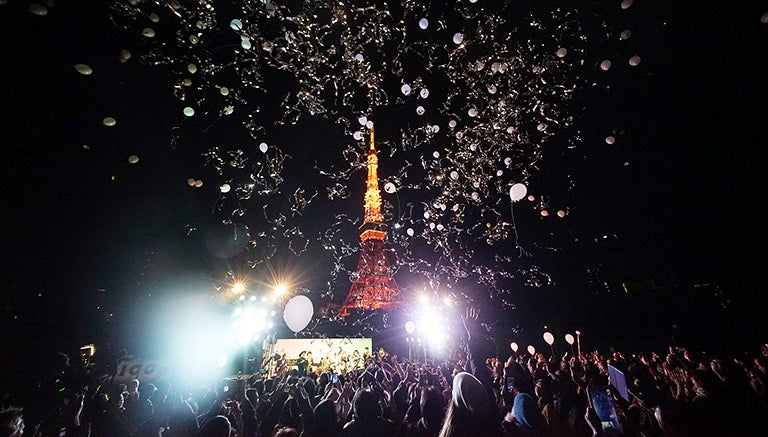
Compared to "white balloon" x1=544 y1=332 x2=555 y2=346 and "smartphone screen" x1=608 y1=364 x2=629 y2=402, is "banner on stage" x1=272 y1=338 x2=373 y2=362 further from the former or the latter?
"smartphone screen" x1=608 y1=364 x2=629 y2=402

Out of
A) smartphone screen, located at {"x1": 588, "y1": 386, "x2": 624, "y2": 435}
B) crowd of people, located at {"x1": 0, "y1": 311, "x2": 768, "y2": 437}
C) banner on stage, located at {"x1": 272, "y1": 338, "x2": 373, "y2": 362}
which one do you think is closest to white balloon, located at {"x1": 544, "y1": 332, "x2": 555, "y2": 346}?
banner on stage, located at {"x1": 272, "y1": 338, "x2": 373, "y2": 362}

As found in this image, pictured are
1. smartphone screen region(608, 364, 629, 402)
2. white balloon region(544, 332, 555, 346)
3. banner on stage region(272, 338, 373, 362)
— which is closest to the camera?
smartphone screen region(608, 364, 629, 402)

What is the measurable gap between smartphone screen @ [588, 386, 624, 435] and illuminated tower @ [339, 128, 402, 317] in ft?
111

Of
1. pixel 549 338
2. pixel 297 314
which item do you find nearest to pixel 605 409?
pixel 297 314

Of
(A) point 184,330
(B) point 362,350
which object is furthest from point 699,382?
(B) point 362,350

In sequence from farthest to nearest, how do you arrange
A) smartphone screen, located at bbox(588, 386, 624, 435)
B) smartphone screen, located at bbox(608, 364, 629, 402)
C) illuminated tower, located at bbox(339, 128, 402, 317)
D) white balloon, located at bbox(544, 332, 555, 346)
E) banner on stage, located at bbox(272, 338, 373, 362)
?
illuminated tower, located at bbox(339, 128, 402, 317) → banner on stage, located at bbox(272, 338, 373, 362) → white balloon, located at bbox(544, 332, 555, 346) → smartphone screen, located at bbox(608, 364, 629, 402) → smartphone screen, located at bbox(588, 386, 624, 435)

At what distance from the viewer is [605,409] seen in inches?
182

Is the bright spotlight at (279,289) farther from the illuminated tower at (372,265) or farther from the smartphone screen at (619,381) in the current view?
the smartphone screen at (619,381)

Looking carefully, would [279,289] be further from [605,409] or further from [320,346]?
[605,409]

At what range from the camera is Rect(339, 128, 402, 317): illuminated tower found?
3831 centimetres

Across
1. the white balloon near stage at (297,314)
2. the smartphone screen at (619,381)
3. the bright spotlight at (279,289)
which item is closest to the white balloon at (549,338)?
the smartphone screen at (619,381)

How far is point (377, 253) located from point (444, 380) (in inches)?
1388

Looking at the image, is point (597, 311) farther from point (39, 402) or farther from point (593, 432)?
point (39, 402)

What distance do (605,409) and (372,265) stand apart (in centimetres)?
3562
